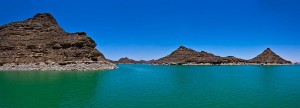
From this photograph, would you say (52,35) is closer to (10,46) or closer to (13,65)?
(10,46)

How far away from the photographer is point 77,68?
237 feet

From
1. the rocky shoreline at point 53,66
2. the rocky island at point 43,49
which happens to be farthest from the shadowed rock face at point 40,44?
the rocky shoreline at point 53,66

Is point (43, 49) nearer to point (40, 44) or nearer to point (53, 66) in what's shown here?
point (40, 44)

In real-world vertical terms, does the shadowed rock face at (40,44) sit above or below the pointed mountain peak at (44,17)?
below

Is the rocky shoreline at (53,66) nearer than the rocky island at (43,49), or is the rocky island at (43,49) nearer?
the rocky shoreline at (53,66)

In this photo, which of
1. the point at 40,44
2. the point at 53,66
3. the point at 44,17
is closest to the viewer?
the point at 53,66

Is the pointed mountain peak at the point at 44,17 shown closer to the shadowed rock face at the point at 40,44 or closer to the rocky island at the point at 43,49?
the rocky island at the point at 43,49

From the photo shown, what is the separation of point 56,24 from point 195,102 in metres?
89.4

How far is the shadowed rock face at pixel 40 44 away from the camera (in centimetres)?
7919

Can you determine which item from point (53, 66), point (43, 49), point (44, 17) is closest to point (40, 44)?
point (43, 49)

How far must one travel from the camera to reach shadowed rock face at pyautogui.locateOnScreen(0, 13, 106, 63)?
79188mm

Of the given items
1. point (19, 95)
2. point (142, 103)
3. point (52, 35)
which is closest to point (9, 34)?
point (52, 35)

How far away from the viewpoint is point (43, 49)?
8225cm

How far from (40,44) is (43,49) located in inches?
134
